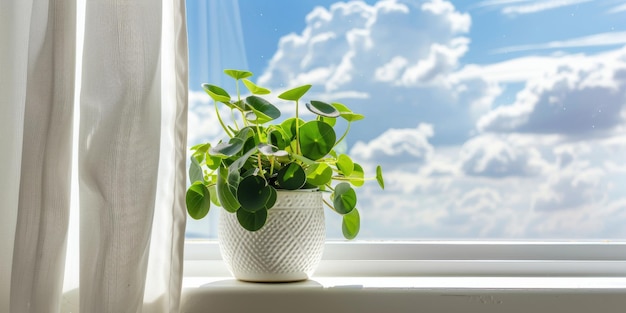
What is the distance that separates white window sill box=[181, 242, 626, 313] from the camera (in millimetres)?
1082

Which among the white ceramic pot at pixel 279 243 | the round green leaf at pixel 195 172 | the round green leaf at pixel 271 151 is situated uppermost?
the round green leaf at pixel 271 151

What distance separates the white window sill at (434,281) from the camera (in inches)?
42.6

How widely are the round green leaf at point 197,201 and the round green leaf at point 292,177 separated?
0.12m

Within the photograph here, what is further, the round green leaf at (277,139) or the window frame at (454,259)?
the window frame at (454,259)

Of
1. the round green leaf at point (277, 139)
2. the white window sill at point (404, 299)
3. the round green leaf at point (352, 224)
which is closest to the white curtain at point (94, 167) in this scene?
the white window sill at point (404, 299)

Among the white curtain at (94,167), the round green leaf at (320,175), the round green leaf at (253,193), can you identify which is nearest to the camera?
the white curtain at (94,167)

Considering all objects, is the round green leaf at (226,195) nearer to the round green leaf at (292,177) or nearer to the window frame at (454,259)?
the round green leaf at (292,177)

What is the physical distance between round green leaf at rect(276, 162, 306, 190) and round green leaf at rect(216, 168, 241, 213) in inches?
3.4

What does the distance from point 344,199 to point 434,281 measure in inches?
8.1

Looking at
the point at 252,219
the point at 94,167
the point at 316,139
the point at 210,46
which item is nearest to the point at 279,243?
the point at 252,219

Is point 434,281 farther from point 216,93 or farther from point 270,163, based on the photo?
point 216,93

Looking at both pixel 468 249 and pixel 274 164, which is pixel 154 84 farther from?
pixel 468 249

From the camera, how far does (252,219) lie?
1.11 meters

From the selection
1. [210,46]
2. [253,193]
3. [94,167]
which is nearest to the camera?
[94,167]
